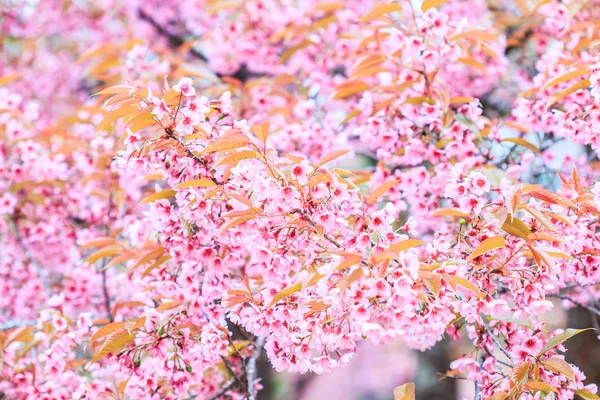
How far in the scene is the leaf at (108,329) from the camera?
7.29 feet

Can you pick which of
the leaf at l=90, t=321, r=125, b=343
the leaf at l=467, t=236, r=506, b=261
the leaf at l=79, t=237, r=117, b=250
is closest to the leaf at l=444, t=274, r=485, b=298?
the leaf at l=467, t=236, r=506, b=261

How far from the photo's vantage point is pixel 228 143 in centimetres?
190

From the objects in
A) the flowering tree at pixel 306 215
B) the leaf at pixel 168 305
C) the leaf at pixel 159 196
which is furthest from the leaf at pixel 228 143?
the leaf at pixel 168 305

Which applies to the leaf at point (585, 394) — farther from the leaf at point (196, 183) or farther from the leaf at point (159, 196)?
the leaf at point (159, 196)

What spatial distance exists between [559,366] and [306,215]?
997 mm

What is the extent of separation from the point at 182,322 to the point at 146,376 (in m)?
0.25

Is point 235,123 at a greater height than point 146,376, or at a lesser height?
greater

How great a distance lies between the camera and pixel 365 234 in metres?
1.94

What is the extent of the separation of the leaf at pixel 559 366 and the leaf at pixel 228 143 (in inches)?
50.5

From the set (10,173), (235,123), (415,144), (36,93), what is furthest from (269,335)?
(36,93)

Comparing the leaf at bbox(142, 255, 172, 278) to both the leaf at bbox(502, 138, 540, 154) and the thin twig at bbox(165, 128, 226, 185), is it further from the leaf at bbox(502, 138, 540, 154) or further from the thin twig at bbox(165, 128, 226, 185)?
the leaf at bbox(502, 138, 540, 154)

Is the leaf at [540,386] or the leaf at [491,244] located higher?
the leaf at [491,244]

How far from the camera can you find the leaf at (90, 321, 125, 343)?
222 centimetres

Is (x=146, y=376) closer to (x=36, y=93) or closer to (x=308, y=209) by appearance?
(x=308, y=209)
